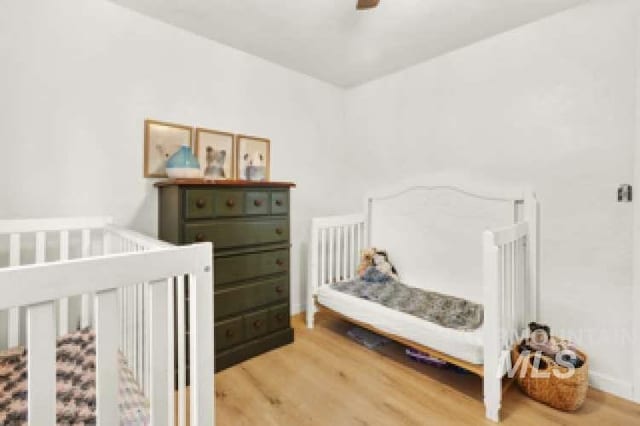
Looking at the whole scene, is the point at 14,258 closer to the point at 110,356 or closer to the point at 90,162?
the point at 90,162

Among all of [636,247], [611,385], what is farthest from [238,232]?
[611,385]

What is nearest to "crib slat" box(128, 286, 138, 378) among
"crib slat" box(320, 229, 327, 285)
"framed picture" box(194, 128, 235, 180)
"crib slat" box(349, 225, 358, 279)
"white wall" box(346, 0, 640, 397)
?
"framed picture" box(194, 128, 235, 180)

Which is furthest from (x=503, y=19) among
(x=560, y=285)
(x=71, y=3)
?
(x=71, y=3)

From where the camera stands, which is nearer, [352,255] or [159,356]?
[159,356]

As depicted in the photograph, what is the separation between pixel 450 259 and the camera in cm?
243

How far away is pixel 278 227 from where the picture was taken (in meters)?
2.23

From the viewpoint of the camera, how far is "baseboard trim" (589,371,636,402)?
169 centimetres

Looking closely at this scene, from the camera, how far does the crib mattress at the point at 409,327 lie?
1622 mm

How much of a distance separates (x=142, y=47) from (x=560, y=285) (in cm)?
313

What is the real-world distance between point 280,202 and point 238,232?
40cm

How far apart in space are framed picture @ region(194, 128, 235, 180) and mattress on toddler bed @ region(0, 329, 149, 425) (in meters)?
1.30

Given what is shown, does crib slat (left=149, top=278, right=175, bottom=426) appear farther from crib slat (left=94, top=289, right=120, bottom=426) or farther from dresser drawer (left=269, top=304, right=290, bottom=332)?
dresser drawer (left=269, top=304, right=290, bottom=332)

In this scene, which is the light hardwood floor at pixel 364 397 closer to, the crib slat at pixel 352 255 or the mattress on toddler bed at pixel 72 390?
the mattress on toddler bed at pixel 72 390

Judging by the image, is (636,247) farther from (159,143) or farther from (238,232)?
(159,143)
